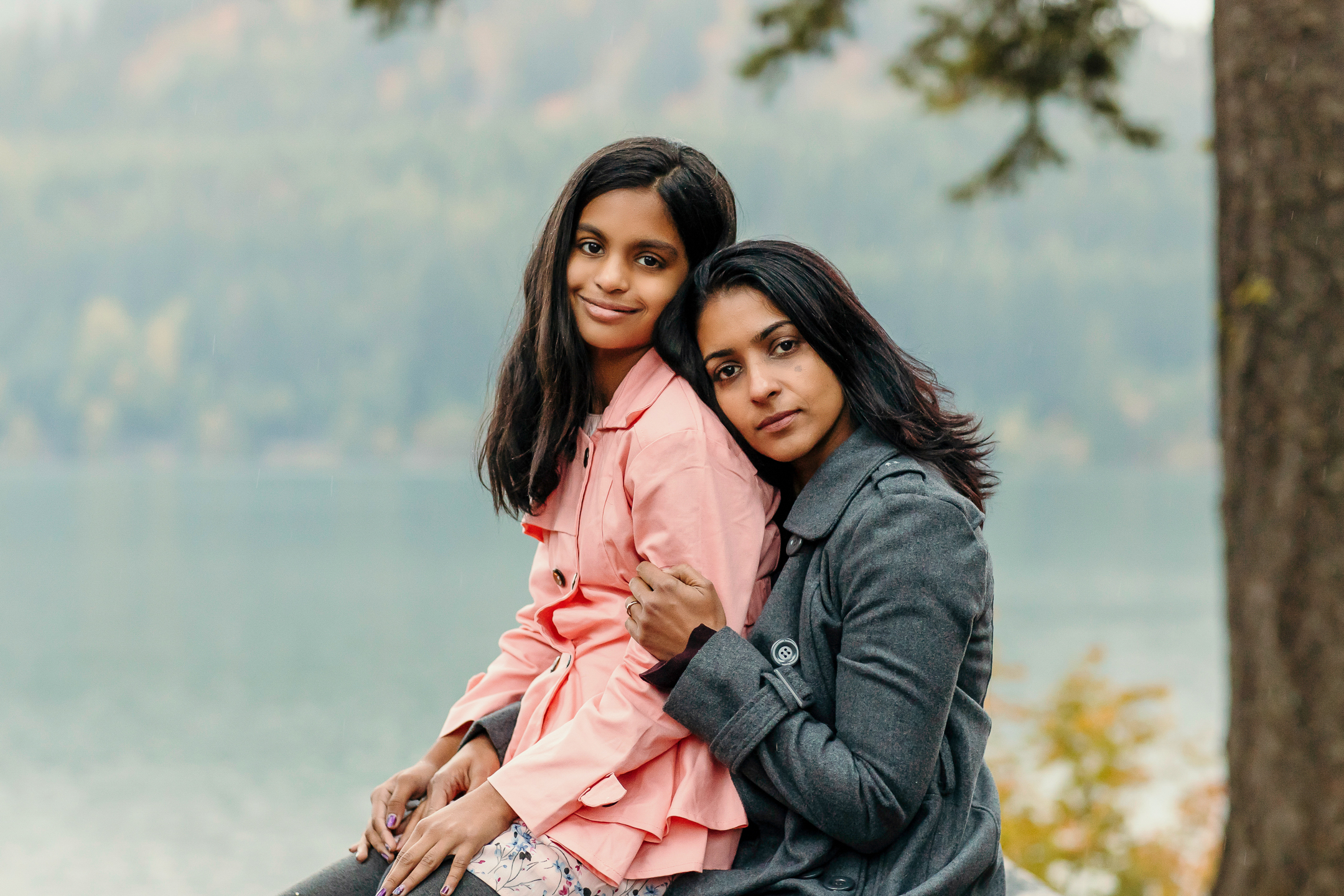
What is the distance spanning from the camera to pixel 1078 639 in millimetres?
22188

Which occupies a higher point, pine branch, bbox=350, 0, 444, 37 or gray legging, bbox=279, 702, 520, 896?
pine branch, bbox=350, 0, 444, 37

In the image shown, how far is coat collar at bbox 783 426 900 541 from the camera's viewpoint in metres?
1.79

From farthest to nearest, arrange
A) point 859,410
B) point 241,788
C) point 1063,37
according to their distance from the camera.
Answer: point 241,788 → point 1063,37 → point 859,410

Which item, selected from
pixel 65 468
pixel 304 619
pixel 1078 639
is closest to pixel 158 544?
pixel 304 619

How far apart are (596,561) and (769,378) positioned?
0.41 meters

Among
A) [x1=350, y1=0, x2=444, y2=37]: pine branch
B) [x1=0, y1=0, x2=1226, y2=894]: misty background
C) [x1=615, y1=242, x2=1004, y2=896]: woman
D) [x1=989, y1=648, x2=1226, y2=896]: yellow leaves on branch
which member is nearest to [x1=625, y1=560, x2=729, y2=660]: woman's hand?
[x1=615, y1=242, x2=1004, y2=896]: woman

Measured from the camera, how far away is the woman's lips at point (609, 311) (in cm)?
199

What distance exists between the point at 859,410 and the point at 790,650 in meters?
0.41

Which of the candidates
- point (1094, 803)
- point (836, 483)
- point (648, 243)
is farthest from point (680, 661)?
point (1094, 803)

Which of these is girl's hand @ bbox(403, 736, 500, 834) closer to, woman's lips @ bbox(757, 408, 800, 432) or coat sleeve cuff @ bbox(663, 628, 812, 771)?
coat sleeve cuff @ bbox(663, 628, 812, 771)

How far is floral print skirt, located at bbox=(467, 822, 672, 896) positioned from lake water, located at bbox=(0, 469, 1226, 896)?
991 millimetres

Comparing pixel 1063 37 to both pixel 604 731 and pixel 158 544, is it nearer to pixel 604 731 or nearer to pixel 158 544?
pixel 604 731

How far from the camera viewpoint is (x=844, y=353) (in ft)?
6.20

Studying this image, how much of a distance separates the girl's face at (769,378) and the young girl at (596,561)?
0.06m
